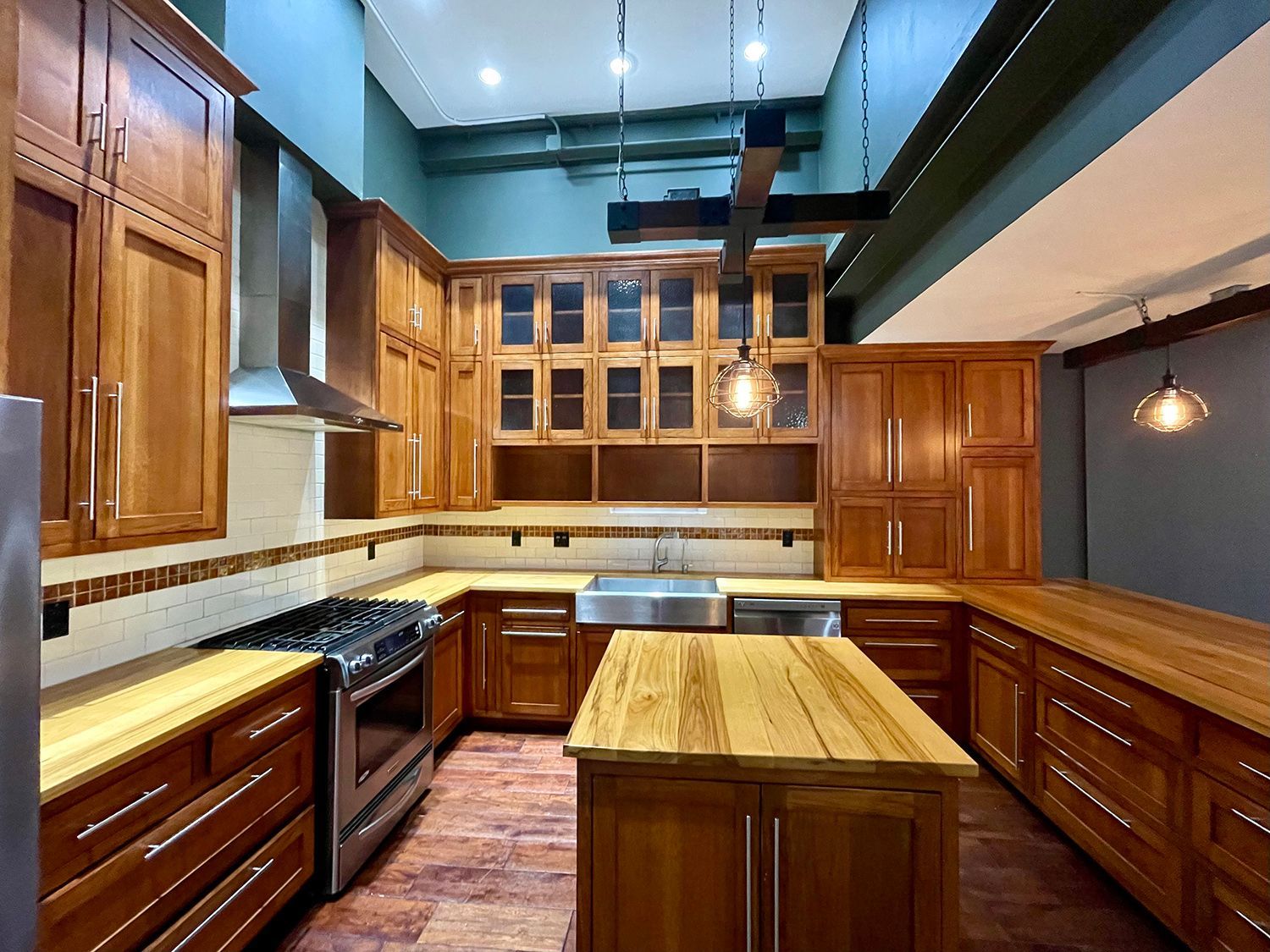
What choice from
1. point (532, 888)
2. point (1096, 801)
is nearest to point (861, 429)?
point (1096, 801)

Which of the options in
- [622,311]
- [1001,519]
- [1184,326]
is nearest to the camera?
[1184,326]

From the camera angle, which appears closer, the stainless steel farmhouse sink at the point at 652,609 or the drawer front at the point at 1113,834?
the drawer front at the point at 1113,834

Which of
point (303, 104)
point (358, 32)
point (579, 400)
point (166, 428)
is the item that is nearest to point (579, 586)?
point (579, 400)

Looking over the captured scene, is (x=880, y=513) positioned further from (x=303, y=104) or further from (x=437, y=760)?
(x=303, y=104)

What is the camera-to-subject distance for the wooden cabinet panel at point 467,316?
140 inches

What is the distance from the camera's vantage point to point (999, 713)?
2.73 metres

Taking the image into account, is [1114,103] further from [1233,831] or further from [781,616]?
[781,616]

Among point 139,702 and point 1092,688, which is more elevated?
point 139,702

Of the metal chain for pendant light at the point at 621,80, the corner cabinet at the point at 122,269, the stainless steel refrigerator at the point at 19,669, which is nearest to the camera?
the stainless steel refrigerator at the point at 19,669

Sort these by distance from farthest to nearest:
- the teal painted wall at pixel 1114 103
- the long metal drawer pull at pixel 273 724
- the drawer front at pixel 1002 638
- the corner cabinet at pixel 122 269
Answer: the drawer front at pixel 1002 638
the long metal drawer pull at pixel 273 724
the corner cabinet at pixel 122 269
the teal painted wall at pixel 1114 103

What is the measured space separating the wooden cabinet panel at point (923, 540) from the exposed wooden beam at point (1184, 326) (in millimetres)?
1249

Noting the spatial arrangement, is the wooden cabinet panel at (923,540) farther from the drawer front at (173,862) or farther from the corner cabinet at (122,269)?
the corner cabinet at (122,269)

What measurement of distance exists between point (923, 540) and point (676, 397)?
69.9 inches

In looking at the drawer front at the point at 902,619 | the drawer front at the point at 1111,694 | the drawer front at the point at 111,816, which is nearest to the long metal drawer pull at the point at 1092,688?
the drawer front at the point at 1111,694
